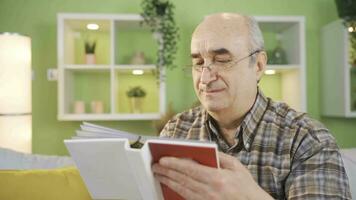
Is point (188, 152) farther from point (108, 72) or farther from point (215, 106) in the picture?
point (108, 72)

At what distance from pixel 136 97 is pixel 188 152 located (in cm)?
181

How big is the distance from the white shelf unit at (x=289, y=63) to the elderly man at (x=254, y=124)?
1324 millimetres

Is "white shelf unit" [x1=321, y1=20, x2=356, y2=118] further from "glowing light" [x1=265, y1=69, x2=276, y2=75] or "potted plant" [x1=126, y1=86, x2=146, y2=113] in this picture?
"potted plant" [x1=126, y1=86, x2=146, y2=113]

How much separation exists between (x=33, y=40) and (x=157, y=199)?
2.13 m

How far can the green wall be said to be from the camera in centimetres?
251

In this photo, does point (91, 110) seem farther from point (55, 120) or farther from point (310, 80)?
point (310, 80)

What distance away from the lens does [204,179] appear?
2.19 ft

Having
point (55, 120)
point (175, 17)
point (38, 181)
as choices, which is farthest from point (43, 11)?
point (38, 181)

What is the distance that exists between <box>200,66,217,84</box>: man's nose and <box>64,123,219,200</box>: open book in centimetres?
33

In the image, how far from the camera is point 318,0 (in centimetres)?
262

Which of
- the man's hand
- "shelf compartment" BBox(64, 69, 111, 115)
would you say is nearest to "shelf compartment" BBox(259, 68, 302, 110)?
"shelf compartment" BBox(64, 69, 111, 115)

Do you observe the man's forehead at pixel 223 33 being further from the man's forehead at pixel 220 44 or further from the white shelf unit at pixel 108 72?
the white shelf unit at pixel 108 72

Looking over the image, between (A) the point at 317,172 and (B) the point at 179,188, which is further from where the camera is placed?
(A) the point at 317,172

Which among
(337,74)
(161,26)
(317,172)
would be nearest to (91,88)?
(161,26)
